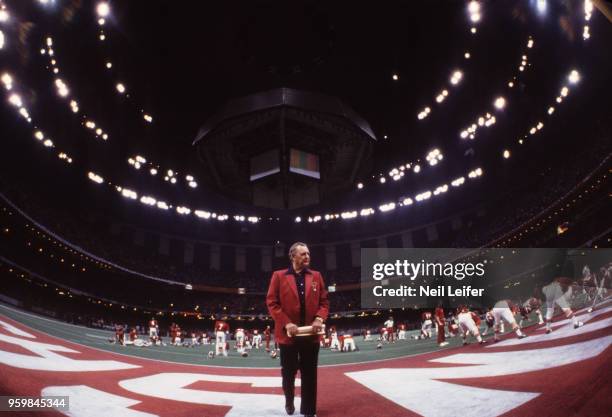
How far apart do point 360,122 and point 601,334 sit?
1979 centimetres

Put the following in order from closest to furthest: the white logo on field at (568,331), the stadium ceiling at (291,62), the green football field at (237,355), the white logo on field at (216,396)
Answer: the white logo on field at (216,396)
the white logo on field at (568,331)
the green football field at (237,355)
the stadium ceiling at (291,62)

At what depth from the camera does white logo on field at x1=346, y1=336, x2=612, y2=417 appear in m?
3.44

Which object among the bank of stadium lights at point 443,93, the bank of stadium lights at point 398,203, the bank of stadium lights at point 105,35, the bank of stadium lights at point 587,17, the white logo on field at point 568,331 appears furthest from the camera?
the bank of stadium lights at point 398,203

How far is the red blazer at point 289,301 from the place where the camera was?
360 centimetres

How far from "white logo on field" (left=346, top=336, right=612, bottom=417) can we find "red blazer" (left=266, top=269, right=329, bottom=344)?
1.53 meters

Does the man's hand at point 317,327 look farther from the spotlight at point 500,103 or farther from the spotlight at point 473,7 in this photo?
the spotlight at point 500,103

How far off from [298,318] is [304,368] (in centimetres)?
51

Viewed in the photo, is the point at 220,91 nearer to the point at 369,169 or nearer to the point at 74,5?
the point at 74,5

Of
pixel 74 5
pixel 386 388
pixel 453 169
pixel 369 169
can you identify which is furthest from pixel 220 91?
pixel 453 169

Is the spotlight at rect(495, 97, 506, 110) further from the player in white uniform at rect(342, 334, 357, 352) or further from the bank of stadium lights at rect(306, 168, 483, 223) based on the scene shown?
the player in white uniform at rect(342, 334, 357, 352)

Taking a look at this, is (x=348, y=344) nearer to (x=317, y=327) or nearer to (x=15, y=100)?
(x=317, y=327)

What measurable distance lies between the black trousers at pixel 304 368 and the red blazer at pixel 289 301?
131 millimetres

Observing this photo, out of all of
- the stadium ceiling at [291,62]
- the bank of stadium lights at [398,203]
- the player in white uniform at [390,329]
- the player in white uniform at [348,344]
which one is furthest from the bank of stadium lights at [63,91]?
the player in white uniform at [390,329]

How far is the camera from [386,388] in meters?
4.99
